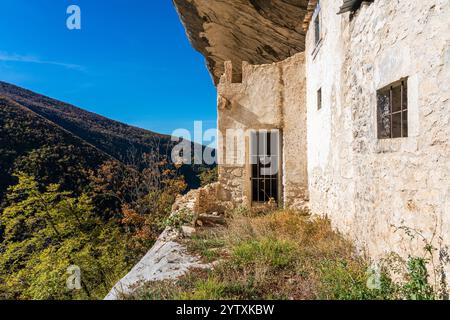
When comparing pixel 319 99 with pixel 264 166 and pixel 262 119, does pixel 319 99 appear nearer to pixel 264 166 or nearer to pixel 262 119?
pixel 262 119

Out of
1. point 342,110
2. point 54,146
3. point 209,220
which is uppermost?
point 54,146

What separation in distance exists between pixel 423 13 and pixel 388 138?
57.2 inches

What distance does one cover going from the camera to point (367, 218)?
401cm

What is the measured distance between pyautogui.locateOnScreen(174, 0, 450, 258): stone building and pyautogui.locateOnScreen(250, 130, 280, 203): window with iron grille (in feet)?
0.10

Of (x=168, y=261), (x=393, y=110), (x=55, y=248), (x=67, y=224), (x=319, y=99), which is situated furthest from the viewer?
(x=67, y=224)

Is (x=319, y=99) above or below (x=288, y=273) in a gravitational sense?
above

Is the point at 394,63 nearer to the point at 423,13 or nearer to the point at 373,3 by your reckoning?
the point at 423,13

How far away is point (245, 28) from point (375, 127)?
7.04m

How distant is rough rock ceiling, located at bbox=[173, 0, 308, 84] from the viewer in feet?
27.4

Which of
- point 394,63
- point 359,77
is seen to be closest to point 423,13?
point 394,63

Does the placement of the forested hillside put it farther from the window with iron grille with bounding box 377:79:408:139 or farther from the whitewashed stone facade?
the window with iron grille with bounding box 377:79:408:139

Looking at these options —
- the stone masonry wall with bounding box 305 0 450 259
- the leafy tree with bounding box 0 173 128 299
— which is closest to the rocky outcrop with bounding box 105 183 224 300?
the stone masonry wall with bounding box 305 0 450 259

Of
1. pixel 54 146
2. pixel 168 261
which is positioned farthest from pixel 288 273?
pixel 54 146

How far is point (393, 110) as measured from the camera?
140 inches
